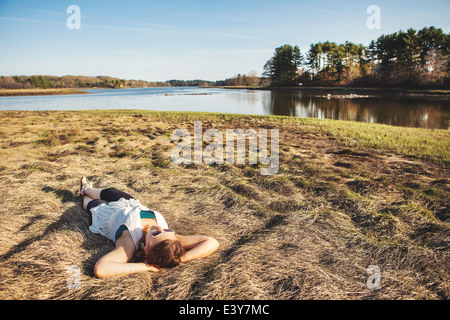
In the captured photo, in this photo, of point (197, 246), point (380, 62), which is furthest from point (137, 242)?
point (380, 62)

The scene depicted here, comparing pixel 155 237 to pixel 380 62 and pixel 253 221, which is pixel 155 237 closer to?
pixel 253 221

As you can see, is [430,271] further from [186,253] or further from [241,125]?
[241,125]

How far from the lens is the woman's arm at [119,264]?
7.25ft

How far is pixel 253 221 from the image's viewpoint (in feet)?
10.6

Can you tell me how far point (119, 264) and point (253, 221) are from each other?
5.57ft

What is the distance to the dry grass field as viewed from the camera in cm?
215

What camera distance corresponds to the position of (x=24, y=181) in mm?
4297

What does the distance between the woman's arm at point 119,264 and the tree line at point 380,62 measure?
162 ft

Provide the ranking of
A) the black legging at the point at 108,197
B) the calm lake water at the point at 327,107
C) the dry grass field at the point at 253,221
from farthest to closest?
the calm lake water at the point at 327,107
the black legging at the point at 108,197
the dry grass field at the point at 253,221

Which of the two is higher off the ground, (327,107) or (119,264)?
(327,107)

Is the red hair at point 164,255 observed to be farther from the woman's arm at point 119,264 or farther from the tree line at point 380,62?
the tree line at point 380,62

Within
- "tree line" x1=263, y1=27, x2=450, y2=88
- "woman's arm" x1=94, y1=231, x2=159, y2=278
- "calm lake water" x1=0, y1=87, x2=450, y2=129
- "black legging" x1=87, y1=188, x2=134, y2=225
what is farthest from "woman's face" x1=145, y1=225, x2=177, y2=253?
"tree line" x1=263, y1=27, x2=450, y2=88

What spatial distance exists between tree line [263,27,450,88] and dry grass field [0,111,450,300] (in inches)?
1799

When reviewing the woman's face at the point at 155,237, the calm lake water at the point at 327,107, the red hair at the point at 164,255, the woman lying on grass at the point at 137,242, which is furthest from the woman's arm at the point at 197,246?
the calm lake water at the point at 327,107
